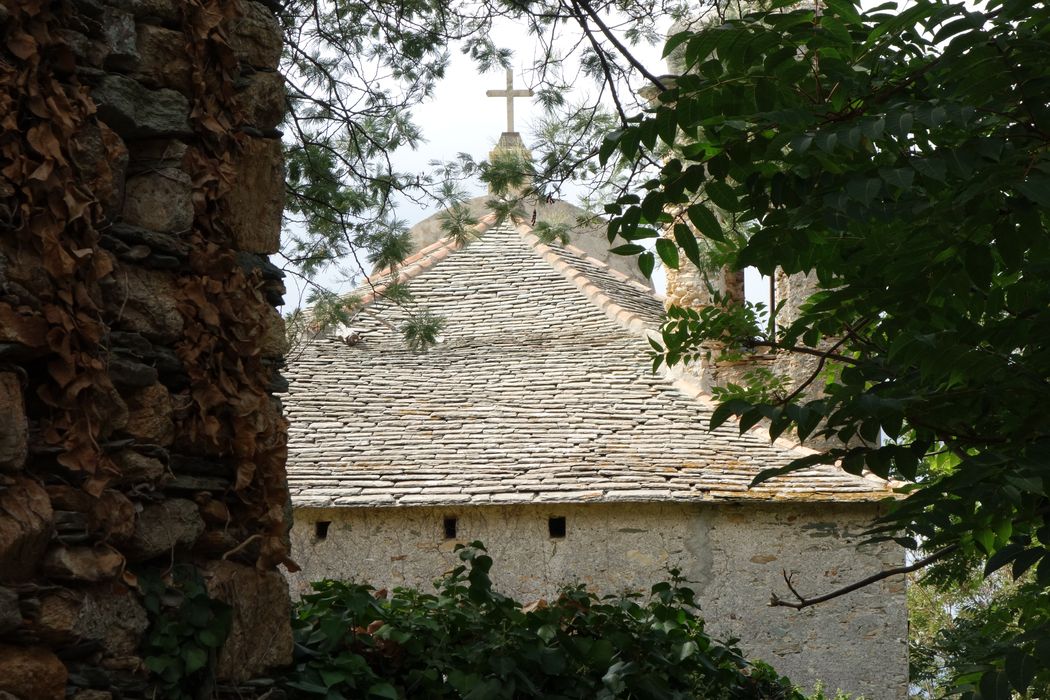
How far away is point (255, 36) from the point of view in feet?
10.8

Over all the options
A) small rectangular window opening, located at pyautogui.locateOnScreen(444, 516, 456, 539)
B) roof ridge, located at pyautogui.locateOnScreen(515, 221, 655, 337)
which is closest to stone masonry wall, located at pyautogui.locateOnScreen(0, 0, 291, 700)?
small rectangular window opening, located at pyautogui.locateOnScreen(444, 516, 456, 539)

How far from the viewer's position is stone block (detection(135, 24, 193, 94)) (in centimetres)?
294

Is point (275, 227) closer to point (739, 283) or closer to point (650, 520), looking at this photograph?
point (650, 520)

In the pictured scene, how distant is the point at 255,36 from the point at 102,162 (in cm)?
79

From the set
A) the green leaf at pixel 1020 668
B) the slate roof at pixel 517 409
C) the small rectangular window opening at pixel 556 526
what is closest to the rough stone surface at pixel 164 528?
the green leaf at pixel 1020 668

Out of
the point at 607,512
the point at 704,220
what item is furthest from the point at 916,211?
the point at 607,512

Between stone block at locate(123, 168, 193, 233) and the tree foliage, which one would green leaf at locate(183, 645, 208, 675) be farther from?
the tree foliage

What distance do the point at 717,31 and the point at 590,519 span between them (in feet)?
25.0

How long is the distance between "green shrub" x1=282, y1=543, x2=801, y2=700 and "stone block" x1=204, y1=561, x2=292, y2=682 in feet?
0.39

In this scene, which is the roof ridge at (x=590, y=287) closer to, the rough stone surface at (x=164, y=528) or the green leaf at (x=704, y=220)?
the green leaf at (x=704, y=220)

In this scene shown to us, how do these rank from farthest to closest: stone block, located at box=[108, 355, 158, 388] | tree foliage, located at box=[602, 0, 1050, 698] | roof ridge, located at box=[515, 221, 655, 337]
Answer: roof ridge, located at box=[515, 221, 655, 337]
stone block, located at box=[108, 355, 158, 388]
tree foliage, located at box=[602, 0, 1050, 698]

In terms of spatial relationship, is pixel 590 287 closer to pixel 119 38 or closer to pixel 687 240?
pixel 687 240

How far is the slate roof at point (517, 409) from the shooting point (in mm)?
10039

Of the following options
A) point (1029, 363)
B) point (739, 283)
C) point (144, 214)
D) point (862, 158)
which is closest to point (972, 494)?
point (1029, 363)
